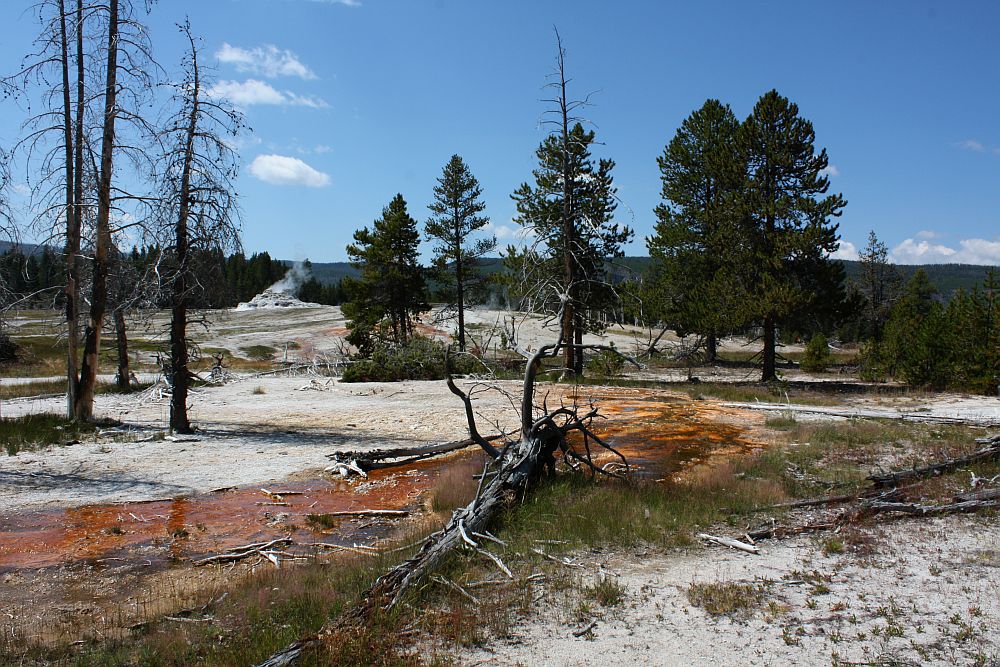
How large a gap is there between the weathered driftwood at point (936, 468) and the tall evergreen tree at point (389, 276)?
31.0 m

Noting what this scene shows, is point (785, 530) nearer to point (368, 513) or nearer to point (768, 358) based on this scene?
point (368, 513)

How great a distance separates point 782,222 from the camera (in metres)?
29.4

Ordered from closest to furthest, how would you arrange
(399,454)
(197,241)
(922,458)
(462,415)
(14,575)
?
(14,575) < (922,458) < (399,454) < (197,241) < (462,415)

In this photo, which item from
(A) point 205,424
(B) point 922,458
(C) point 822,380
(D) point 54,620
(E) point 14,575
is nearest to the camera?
(D) point 54,620

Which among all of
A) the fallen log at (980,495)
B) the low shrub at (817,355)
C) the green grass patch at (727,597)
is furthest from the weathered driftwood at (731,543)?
the low shrub at (817,355)

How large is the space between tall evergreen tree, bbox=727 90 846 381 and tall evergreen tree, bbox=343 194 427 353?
18.8m

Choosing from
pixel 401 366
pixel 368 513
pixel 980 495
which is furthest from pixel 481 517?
pixel 401 366

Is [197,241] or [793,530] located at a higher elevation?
[197,241]

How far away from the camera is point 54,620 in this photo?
6.30 meters

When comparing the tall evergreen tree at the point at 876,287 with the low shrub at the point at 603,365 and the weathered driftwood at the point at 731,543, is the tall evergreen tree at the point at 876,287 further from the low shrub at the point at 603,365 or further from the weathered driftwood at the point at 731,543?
the weathered driftwood at the point at 731,543

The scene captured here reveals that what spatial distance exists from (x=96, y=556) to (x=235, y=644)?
413cm

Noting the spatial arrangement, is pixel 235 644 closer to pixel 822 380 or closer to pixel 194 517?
pixel 194 517

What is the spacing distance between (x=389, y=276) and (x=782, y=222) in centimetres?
2135

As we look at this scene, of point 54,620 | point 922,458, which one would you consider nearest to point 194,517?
point 54,620
